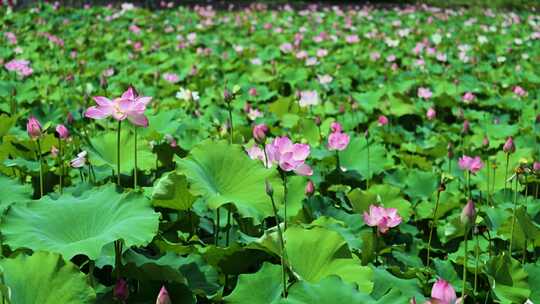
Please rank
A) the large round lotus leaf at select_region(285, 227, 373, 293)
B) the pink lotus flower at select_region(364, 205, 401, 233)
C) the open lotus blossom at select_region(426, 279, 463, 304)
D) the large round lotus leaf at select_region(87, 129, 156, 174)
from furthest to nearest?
the large round lotus leaf at select_region(87, 129, 156, 174) < the pink lotus flower at select_region(364, 205, 401, 233) < the large round lotus leaf at select_region(285, 227, 373, 293) < the open lotus blossom at select_region(426, 279, 463, 304)

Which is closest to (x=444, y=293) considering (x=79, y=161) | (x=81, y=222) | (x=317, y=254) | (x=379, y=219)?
(x=317, y=254)

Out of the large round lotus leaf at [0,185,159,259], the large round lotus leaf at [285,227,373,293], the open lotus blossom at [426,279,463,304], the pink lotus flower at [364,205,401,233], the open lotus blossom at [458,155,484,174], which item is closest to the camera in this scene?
the open lotus blossom at [426,279,463,304]

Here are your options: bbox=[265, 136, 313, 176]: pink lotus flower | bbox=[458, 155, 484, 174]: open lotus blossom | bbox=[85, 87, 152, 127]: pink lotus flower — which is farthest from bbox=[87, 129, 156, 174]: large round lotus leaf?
bbox=[458, 155, 484, 174]: open lotus blossom

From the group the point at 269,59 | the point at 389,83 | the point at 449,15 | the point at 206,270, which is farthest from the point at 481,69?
the point at 449,15

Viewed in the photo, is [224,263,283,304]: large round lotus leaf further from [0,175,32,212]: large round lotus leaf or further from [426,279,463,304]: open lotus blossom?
[0,175,32,212]: large round lotus leaf

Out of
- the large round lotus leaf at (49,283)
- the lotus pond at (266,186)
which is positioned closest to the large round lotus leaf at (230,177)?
Answer: the lotus pond at (266,186)

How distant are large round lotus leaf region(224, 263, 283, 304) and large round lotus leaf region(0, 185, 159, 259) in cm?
18

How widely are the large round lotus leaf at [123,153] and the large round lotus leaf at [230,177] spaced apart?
26 centimetres

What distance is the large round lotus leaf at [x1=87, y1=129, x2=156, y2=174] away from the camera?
1562 mm

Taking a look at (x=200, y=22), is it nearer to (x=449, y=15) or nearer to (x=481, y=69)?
(x=481, y=69)

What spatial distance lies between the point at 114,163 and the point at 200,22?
213 inches

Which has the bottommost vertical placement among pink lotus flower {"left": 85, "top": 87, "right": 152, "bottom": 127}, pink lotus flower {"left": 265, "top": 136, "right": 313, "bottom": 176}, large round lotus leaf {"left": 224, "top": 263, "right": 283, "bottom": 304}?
large round lotus leaf {"left": 224, "top": 263, "right": 283, "bottom": 304}

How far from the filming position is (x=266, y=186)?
111 cm

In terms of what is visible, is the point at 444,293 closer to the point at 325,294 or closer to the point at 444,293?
the point at 444,293
